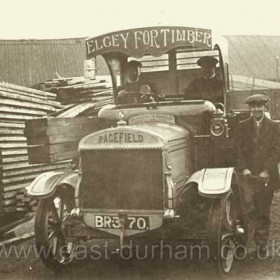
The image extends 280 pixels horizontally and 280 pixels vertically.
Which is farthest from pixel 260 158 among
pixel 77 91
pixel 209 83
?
pixel 77 91

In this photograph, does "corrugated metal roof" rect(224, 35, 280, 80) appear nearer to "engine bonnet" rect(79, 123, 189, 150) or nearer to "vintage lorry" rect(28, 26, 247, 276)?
"vintage lorry" rect(28, 26, 247, 276)

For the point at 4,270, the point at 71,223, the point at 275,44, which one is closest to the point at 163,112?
the point at 71,223

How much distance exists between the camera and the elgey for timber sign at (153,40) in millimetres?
6643

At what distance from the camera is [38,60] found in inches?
1019

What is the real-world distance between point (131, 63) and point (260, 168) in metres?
2.84

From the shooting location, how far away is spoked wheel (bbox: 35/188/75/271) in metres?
6.06

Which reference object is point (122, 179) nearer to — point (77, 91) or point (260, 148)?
point (260, 148)

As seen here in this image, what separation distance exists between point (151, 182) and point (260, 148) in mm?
1766

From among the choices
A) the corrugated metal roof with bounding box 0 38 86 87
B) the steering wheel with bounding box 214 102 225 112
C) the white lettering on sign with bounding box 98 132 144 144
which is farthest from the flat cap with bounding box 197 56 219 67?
the corrugated metal roof with bounding box 0 38 86 87

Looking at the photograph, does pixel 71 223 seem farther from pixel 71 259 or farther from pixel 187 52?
pixel 187 52

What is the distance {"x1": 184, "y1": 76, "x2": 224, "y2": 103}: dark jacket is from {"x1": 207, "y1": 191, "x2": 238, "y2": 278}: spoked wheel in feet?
6.50

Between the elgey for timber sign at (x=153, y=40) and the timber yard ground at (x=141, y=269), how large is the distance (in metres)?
2.68

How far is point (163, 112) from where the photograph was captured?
704cm

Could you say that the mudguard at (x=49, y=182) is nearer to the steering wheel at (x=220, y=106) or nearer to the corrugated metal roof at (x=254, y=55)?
the steering wheel at (x=220, y=106)
